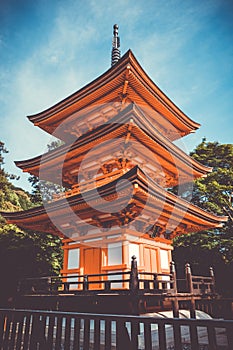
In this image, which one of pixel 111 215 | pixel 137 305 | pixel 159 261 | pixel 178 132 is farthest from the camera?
pixel 178 132

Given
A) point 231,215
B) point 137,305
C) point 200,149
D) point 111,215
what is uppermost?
point 200,149

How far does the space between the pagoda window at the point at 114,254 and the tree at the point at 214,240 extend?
9.58m

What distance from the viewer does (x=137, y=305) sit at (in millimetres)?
7176

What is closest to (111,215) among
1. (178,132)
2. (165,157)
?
(165,157)

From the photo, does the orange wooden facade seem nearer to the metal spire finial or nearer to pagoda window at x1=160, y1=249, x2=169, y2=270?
pagoda window at x1=160, y1=249, x2=169, y2=270

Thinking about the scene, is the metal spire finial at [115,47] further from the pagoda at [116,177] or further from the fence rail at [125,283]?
the fence rail at [125,283]

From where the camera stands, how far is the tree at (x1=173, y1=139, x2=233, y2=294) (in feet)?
57.1

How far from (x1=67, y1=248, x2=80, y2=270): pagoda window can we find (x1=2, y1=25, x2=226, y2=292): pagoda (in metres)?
0.04

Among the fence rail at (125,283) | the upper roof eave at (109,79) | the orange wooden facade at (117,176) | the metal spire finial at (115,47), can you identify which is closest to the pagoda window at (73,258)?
the orange wooden facade at (117,176)

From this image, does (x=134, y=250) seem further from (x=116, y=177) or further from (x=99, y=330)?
(x=99, y=330)

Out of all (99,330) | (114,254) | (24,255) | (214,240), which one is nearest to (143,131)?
(114,254)

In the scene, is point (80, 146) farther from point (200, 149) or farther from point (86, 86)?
point (200, 149)

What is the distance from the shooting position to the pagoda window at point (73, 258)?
11.2m

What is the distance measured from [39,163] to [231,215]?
14075 mm
